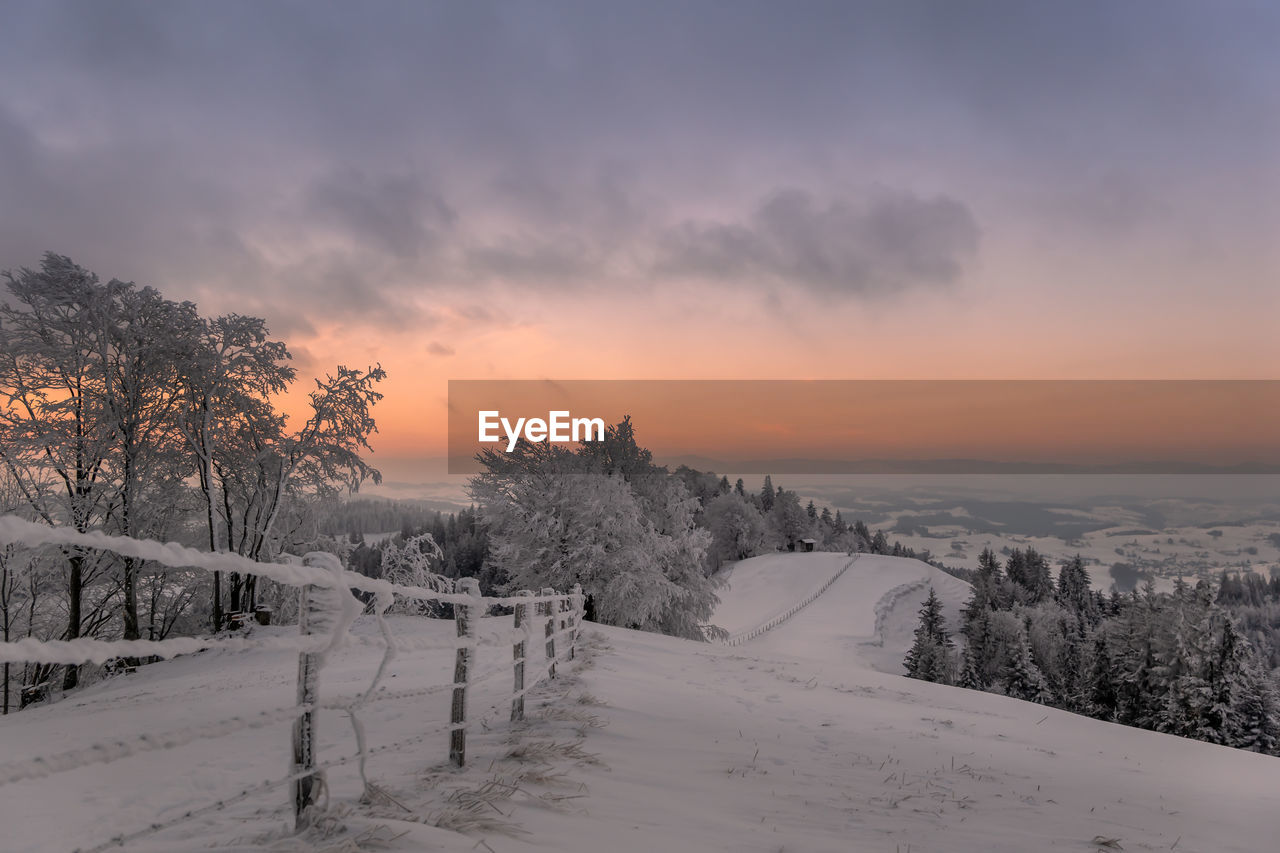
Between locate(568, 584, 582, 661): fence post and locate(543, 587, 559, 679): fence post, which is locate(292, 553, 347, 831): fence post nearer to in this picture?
locate(543, 587, 559, 679): fence post

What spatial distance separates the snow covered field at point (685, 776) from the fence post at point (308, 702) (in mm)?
170

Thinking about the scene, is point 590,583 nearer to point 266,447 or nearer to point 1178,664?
point 266,447

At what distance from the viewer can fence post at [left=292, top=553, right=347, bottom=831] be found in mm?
3426

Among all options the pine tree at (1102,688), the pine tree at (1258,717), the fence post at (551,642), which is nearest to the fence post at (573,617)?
the fence post at (551,642)

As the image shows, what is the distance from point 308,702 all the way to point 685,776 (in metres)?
3.38

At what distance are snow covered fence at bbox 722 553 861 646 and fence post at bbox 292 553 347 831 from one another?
102 feet

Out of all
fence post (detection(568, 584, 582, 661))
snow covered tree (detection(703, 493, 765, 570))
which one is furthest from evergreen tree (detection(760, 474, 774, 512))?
fence post (detection(568, 584, 582, 661))

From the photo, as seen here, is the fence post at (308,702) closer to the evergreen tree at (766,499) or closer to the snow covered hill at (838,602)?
the snow covered hill at (838,602)

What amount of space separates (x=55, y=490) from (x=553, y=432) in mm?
14555

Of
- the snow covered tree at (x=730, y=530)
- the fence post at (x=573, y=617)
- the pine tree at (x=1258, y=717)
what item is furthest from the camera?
the snow covered tree at (x=730, y=530)

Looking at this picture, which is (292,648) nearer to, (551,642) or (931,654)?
(551,642)

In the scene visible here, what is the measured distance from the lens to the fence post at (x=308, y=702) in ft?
11.2

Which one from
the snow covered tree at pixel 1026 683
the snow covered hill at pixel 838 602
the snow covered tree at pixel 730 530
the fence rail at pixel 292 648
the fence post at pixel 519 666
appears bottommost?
the snow covered tree at pixel 1026 683

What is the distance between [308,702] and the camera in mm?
3482
